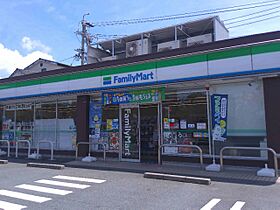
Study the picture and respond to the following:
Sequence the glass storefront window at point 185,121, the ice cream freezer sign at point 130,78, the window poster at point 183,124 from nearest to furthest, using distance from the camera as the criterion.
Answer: the glass storefront window at point 185,121, the window poster at point 183,124, the ice cream freezer sign at point 130,78

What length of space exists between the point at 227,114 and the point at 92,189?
18.3ft

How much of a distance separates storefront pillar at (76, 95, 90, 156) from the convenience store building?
1.9 inches

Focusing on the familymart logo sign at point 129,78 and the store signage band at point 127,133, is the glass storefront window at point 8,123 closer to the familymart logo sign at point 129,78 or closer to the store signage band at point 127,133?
the familymart logo sign at point 129,78

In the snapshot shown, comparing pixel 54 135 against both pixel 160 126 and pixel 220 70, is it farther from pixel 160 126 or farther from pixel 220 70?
pixel 220 70

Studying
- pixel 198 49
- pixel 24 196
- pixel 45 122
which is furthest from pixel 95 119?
pixel 24 196

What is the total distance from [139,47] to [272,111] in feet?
76.5

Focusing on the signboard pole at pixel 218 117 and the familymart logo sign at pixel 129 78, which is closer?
the signboard pole at pixel 218 117

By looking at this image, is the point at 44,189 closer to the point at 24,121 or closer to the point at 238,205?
the point at 238,205

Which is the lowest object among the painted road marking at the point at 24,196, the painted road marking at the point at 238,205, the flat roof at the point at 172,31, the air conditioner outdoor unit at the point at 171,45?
the painted road marking at the point at 238,205

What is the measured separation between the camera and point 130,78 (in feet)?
38.2

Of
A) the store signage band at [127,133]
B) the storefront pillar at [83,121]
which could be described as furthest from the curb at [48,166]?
the store signage band at [127,133]

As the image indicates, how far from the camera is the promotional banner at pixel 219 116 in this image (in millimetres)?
9875

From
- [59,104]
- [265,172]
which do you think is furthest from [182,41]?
[265,172]

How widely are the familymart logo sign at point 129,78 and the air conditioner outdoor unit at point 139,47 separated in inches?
740
